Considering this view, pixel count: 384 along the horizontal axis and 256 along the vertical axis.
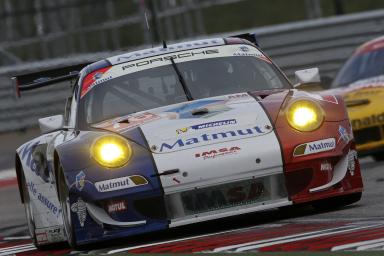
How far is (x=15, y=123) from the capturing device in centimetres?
1967

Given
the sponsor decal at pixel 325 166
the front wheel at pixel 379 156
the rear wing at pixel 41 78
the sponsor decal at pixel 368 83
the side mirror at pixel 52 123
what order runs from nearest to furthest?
1. the sponsor decal at pixel 325 166
2. the side mirror at pixel 52 123
3. the rear wing at pixel 41 78
4. the sponsor decal at pixel 368 83
5. the front wheel at pixel 379 156

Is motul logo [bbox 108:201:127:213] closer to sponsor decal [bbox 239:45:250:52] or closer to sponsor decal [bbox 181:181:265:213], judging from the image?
sponsor decal [bbox 181:181:265:213]

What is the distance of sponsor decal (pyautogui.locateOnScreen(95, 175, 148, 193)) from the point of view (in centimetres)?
720

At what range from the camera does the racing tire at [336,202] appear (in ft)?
25.6

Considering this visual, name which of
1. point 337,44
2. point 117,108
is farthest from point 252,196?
point 337,44

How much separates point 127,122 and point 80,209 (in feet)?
2.44

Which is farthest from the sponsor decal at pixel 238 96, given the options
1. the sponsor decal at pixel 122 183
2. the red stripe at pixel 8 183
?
the red stripe at pixel 8 183

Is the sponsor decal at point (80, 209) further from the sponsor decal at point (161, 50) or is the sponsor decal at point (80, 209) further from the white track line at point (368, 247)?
the white track line at point (368, 247)

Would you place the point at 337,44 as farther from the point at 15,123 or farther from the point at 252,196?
the point at 252,196

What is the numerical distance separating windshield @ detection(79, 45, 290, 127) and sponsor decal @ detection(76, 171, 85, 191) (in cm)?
104

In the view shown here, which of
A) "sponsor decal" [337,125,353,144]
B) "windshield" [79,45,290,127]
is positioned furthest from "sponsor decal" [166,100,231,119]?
"sponsor decal" [337,125,353,144]

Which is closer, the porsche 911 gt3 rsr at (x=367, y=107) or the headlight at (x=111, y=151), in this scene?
the headlight at (x=111, y=151)

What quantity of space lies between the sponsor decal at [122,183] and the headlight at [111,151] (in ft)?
0.33

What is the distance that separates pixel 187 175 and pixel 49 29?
13575 millimetres
